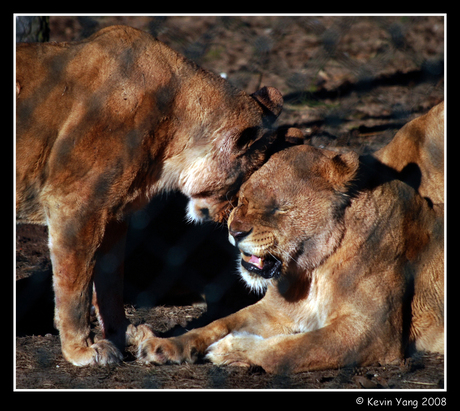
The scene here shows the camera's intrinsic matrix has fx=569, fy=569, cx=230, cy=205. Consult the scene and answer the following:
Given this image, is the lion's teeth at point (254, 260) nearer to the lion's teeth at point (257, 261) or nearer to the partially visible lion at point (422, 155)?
the lion's teeth at point (257, 261)

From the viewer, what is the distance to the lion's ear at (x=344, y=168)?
85.2 inches

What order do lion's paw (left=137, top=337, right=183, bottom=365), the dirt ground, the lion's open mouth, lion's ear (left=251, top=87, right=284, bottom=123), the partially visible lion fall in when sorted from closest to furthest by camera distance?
the dirt ground → lion's paw (left=137, top=337, right=183, bottom=365) → the lion's open mouth → lion's ear (left=251, top=87, right=284, bottom=123) → the partially visible lion

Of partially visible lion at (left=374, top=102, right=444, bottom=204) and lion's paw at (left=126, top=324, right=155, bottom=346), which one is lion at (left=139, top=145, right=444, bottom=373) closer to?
lion's paw at (left=126, top=324, right=155, bottom=346)

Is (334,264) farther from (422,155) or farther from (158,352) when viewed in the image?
(422,155)

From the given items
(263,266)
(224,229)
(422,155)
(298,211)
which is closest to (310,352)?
(263,266)

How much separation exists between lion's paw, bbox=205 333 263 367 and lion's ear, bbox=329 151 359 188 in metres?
0.69

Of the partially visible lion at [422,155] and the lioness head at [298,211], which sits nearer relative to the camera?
the lioness head at [298,211]

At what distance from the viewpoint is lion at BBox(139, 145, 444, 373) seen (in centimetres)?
213

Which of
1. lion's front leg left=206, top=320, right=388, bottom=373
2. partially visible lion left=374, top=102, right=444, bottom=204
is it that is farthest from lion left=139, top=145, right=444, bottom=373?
partially visible lion left=374, top=102, right=444, bottom=204

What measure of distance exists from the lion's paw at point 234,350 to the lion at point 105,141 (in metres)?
0.35

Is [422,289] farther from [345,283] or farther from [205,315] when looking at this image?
[205,315]

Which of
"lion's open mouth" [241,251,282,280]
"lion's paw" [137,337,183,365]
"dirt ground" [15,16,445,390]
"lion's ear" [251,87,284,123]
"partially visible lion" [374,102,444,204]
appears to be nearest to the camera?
"dirt ground" [15,16,445,390]

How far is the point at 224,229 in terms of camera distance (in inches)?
133

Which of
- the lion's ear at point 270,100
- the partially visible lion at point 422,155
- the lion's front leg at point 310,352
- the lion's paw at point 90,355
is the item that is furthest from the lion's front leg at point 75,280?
the partially visible lion at point 422,155
